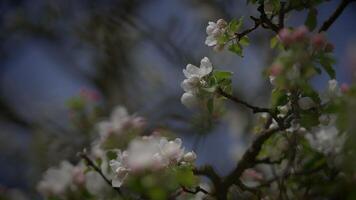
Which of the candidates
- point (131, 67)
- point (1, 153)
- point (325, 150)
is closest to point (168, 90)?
point (131, 67)

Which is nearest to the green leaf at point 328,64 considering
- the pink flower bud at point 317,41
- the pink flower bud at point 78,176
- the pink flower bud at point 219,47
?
the pink flower bud at point 317,41

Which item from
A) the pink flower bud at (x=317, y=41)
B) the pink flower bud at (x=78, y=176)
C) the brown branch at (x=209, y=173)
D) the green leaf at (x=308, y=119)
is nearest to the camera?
the pink flower bud at (x=317, y=41)

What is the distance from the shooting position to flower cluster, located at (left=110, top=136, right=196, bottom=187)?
1.19m

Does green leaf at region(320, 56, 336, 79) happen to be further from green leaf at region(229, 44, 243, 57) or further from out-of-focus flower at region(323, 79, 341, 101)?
green leaf at region(229, 44, 243, 57)

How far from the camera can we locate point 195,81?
1491mm

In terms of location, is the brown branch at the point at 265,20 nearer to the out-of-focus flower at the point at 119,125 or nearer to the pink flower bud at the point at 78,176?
the out-of-focus flower at the point at 119,125

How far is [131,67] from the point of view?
4277 mm

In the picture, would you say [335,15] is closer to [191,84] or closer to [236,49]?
[236,49]

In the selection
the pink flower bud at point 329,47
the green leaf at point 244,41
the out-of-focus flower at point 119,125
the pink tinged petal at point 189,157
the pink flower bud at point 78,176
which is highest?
the out-of-focus flower at point 119,125

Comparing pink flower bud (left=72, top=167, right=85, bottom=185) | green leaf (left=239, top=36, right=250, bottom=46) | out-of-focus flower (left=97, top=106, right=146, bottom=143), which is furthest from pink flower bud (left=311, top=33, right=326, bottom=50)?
pink flower bud (left=72, top=167, right=85, bottom=185)

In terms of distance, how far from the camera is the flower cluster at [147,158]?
3.91ft

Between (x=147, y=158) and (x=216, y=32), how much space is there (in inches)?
19.6

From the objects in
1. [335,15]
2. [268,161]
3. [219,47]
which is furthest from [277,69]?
[268,161]

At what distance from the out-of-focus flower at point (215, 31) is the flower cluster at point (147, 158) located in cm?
30
